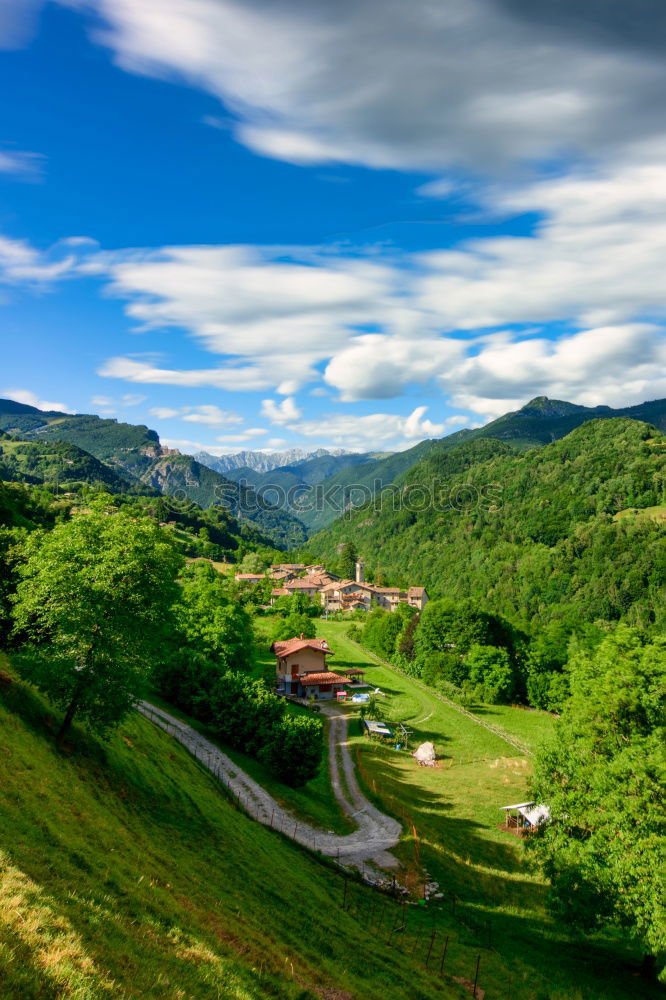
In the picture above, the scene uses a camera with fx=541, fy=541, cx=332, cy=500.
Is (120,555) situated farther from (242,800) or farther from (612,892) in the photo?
(612,892)

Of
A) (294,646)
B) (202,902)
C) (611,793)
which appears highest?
(611,793)

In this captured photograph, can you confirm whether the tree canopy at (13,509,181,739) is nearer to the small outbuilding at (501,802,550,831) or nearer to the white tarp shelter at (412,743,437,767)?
the small outbuilding at (501,802,550,831)

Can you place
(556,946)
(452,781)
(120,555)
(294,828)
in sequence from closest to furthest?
(120,555) → (556,946) → (294,828) → (452,781)

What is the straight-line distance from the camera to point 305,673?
8131 centimetres

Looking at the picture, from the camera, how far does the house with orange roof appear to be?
260ft

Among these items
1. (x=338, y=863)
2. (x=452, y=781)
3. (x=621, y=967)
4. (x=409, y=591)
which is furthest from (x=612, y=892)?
(x=409, y=591)

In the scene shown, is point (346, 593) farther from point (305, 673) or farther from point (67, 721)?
point (67, 721)

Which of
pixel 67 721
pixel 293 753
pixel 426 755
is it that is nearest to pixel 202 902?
pixel 67 721

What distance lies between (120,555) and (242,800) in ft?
69.4

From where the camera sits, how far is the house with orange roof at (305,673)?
7938 cm

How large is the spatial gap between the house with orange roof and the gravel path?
2821 centimetres

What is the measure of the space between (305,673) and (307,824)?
4497 cm

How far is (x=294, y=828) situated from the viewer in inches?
1377

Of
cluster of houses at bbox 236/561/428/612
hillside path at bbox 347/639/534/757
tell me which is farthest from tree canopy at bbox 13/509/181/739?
cluster of houses at bbox 236/561/428/612
